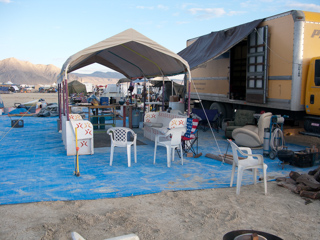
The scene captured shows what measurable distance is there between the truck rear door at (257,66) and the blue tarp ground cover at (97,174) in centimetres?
174

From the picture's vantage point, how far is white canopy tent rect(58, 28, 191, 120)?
771 cm

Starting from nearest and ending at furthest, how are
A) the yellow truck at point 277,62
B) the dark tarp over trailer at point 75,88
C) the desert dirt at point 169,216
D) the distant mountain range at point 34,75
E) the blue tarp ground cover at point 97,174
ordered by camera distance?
the desert dirt at point 169,216 < the blue tarp ground cover at point 97,174 < the yellow truck at point 277,62 < the dark tarp over trailer at point 75,88 < the distant mountain range at point 34,75

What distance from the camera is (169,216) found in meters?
4.06

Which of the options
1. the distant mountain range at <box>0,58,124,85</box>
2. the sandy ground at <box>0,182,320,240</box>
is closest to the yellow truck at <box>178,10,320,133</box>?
the sandy ground at <box>0,182,320,240</box>

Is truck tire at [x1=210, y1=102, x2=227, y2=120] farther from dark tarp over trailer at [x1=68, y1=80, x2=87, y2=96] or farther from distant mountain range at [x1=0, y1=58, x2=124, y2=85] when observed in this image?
distant mountain range at [x1=0, y1=58, x2=124, y2=85]

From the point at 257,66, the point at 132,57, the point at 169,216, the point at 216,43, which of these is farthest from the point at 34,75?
the point at 169,216

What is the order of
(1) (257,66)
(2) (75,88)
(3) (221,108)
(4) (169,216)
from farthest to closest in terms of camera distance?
(2) (75,88)
(3) (221,108)
(1) (257,66)
(4) (169,216)

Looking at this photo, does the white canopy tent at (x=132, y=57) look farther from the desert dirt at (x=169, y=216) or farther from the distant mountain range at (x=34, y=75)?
the distant mountain range at (x=34, y=75)

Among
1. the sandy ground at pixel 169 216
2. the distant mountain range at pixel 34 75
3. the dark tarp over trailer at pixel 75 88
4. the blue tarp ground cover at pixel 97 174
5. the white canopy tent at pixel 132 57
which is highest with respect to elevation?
the distant mountain range at pixel 34 75

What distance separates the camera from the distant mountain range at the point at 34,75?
11288 centimetres

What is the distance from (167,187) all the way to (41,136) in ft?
20.9

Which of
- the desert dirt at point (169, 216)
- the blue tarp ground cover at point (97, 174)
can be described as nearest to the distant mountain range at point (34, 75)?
the blue tarp ground cover at point (97, 174)

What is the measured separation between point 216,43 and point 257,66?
5.82ft

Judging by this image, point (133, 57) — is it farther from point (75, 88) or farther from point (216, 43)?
point (75, 88)
